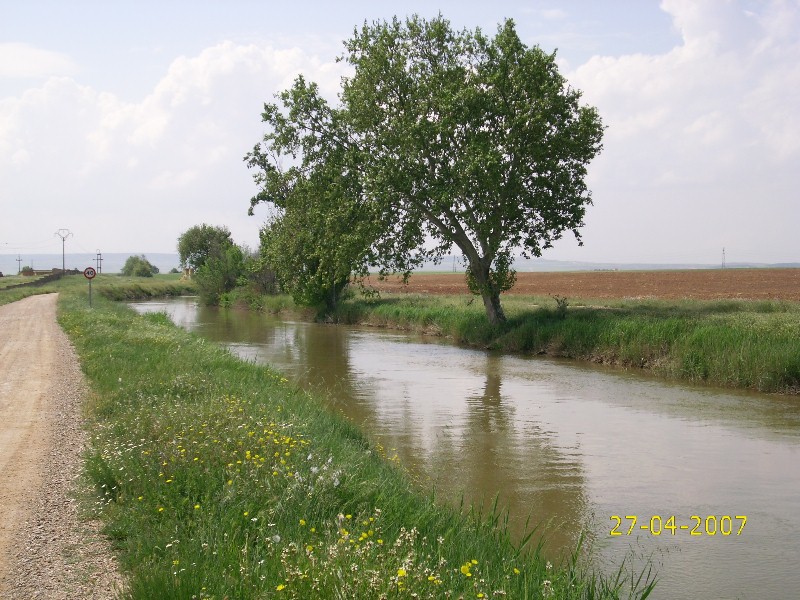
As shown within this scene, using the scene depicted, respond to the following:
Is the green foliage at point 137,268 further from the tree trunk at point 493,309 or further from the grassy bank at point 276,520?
the grassy bank at point 276,520

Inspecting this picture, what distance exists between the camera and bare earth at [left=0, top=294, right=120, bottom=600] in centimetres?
561

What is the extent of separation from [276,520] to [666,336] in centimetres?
1889

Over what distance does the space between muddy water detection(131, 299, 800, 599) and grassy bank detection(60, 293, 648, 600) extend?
1105mm

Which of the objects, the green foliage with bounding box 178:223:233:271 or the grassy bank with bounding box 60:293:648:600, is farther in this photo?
the green foliage with bounding box 178:223:233:271

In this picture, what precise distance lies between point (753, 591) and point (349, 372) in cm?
1660

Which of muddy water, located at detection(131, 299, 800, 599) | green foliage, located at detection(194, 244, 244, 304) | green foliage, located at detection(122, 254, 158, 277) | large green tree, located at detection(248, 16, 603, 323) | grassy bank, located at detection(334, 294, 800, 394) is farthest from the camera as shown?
green foliage, located at detection(122, 254, 158, 277)

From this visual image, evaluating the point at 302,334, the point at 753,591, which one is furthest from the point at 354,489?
the point at 302,334

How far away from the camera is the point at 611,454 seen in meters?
12.8

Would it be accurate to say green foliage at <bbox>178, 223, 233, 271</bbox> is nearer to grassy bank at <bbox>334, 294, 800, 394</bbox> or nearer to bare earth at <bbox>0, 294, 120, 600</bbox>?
grassy bank at <bbox>334, 294, 800, 394</bbox>

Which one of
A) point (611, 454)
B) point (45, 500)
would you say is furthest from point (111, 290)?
point (45, 500)

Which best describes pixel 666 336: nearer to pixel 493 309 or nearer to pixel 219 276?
pixel 493 309

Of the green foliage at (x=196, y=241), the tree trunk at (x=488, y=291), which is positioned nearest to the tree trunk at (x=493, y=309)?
the tree trunk at (x=488, y=291)

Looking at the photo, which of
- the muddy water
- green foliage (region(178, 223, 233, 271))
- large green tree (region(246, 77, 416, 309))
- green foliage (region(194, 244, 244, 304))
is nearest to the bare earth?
the muddy water

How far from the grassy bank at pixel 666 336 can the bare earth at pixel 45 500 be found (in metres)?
15.8
